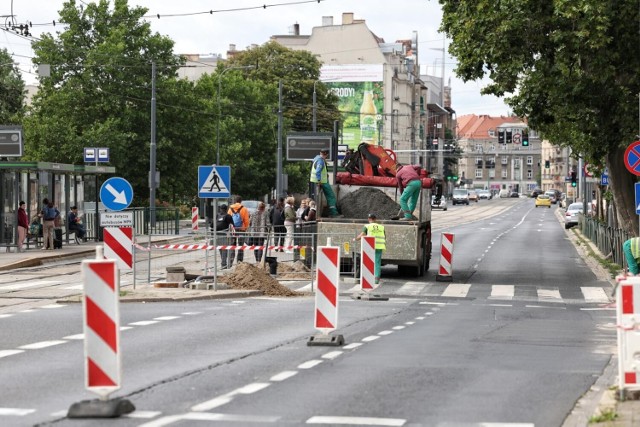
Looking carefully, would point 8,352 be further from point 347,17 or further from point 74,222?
point 347,17

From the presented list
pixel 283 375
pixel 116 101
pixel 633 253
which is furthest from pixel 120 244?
pixel 116 101

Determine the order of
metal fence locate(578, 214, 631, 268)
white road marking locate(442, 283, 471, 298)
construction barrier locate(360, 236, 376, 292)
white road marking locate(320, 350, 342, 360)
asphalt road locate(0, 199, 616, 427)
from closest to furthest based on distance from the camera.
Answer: asphalt road locate(0, 199, 616, 427) → white road marking locate(320, 350, 342, 360) → construction barrier locate(360, 236, 376, 292) → white road marking locate(442, 283, 471, 298) → metal fence locate(578, 214, 631, 268)

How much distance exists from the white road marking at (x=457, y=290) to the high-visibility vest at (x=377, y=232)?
1.75m

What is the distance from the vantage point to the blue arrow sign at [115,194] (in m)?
26.1

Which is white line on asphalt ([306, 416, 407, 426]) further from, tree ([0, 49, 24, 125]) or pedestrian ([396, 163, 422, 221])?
tree ([0, 49, 24, 125])

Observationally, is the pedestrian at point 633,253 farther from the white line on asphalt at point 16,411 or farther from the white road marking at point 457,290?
the white line on asphalt at point 16,411

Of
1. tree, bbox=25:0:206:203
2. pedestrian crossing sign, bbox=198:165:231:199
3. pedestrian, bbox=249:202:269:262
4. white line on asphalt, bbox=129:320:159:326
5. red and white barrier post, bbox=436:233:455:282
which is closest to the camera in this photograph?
white line on asphalt, bbox=129:320:159:326

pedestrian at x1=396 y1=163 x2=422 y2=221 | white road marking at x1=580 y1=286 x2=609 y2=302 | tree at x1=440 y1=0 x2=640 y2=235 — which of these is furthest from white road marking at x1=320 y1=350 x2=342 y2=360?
pedestrian at x1=396 y1=163 x2=422 y2=221

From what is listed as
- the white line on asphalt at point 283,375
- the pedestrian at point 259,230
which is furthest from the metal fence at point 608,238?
the white line on asphalt at point 283,375

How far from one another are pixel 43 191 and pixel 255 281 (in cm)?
1829

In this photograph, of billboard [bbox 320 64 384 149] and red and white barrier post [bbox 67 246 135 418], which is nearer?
red and white barrier post [bbox 67 246 135 418]

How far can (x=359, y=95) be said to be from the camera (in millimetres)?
131375

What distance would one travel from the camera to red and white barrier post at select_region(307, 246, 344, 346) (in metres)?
15.8

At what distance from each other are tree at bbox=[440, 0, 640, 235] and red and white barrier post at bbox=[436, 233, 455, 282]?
13.9ft
